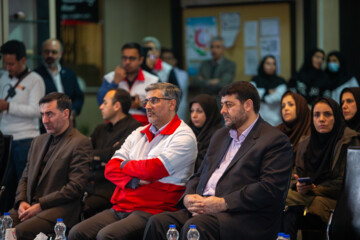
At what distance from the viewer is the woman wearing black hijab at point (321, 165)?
380 centimetres

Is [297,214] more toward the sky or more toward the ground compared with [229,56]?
more toward the ground

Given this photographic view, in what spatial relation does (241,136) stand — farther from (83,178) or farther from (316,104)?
(83,178)

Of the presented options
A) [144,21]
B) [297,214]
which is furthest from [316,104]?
[144,21]

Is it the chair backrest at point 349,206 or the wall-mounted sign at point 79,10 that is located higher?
the wall-mounted sign at point 79,10

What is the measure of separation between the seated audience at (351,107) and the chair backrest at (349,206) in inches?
33.4

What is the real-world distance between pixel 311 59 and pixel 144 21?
10.7 feet

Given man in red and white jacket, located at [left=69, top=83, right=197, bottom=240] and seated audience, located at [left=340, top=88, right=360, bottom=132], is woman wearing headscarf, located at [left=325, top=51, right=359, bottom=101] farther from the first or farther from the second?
man in red and white jacket, located at [left=69, top=83, right=197, bottom=240]

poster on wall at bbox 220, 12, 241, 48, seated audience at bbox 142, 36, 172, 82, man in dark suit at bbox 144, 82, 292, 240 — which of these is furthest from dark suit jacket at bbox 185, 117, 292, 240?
poster on wall at bbox 220, 12, 241, 48

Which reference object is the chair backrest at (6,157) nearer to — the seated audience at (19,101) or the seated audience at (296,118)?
the seated audience at (19,101)

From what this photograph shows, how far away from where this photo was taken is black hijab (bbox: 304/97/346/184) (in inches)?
160

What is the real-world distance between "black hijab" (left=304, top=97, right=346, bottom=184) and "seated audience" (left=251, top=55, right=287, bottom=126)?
8.33ft

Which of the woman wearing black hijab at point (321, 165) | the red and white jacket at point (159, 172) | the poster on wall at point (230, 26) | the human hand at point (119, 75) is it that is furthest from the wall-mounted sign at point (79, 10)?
the woman wearing black hijab at point (321, 165)

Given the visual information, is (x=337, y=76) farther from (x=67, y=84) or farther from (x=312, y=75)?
(x=67, y=84)

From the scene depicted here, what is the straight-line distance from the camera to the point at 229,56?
339 inches
